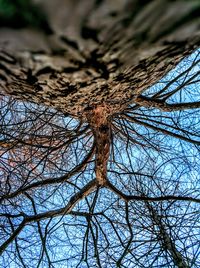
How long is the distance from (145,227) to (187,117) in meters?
1.43

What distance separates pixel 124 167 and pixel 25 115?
1.59 m

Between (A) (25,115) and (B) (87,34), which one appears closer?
(B) (87,34)

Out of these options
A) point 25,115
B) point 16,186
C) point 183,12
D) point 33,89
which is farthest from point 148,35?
point 16,186

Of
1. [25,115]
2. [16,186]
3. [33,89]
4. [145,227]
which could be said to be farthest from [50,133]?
[33,89]

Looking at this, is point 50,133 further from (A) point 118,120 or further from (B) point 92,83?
(B) point 92,83

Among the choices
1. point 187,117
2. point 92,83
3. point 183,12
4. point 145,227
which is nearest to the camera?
point 183,12

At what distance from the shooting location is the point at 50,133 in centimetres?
438

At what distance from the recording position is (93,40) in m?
0.64

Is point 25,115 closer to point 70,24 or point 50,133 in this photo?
point 50,133

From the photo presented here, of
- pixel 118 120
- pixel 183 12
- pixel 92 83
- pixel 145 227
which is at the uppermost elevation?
pixel 118 120

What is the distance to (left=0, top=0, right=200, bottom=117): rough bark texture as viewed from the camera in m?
0.51

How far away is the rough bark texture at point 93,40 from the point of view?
51cm

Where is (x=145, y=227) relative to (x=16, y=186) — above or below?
below

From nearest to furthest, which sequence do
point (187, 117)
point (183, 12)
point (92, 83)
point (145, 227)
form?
point (183, 12) < point (92, 83) < point (145, 227) < point (187, 117)
